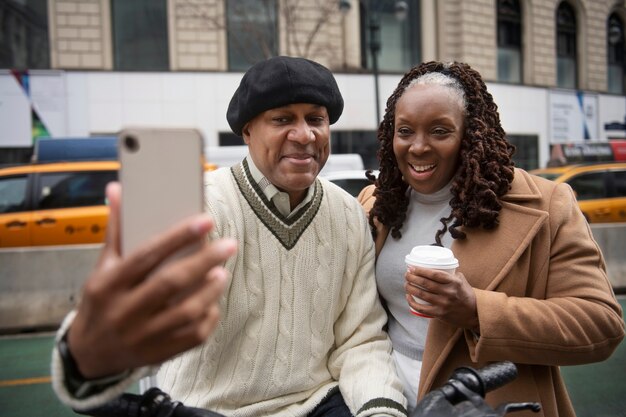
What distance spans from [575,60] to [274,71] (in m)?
25.0

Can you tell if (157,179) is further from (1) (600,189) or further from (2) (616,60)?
→ (2) (616,60)

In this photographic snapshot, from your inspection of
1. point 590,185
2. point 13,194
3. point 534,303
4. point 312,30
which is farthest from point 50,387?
point 312,30

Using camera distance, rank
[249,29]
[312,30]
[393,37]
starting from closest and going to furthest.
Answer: [249,29] → [312,30] → [393,37]

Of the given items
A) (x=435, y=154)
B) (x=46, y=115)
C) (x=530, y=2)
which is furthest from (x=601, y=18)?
(x=435, y=154)

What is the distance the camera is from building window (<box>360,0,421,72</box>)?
1919cm

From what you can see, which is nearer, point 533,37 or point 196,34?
point 196,34

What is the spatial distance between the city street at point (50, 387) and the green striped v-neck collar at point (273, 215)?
3108mm

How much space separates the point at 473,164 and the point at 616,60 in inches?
1082

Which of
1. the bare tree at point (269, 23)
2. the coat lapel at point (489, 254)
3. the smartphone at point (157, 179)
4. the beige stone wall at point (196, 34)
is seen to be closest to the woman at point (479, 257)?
the coat lapel at point (489, 254)

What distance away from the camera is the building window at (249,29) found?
1728 centimetres

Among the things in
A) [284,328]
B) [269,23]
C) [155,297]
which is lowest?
[284,328]

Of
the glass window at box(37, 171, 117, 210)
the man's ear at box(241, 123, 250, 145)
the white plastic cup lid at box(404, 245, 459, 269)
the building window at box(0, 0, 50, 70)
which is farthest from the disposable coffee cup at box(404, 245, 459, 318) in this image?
the building window at box(0, 0, 50, 70)

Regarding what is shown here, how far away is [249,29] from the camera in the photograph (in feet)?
56.4

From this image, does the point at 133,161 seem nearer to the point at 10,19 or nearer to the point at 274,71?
the point at 274,71
